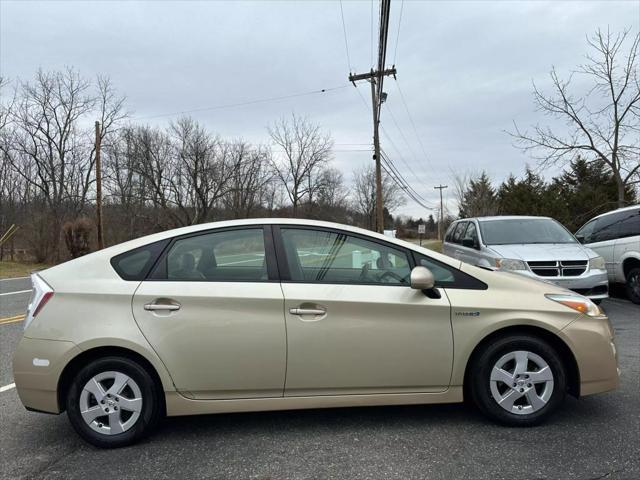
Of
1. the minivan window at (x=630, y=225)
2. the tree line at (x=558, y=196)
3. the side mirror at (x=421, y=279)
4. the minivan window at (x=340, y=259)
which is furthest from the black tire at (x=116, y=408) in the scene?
the tree line at (x=558, y=196)

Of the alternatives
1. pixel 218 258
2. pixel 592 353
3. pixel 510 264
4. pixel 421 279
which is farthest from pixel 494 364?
pixel 510 264

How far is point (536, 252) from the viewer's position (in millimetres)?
7258

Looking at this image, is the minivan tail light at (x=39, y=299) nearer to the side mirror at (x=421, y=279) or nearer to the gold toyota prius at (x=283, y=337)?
the gold toyota prius at (x=283, y=337)

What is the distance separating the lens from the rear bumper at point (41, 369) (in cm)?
315

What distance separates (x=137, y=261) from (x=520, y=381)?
2918 millimetres

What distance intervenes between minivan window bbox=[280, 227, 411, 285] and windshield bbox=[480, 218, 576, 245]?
16.6ft

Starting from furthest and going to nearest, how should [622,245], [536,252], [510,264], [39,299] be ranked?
[622,245], [536,252], [510,264], [39,299]

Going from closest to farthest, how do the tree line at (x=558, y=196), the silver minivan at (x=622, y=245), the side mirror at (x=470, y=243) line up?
the side mirror at (x=470, y=243)
the silver minivan at (x=622, y=245)
the tree line at (x=558, y=196)

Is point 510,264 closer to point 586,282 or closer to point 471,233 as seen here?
point 586,282

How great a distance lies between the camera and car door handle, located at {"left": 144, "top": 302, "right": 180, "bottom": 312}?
10.6ft

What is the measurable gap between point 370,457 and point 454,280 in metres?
1.38

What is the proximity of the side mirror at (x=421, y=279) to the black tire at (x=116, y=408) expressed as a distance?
1.95 meters

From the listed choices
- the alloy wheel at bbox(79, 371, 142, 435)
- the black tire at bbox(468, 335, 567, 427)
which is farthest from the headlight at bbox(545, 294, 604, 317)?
the alloy wheel at bbox(79, 371, 142, 435)

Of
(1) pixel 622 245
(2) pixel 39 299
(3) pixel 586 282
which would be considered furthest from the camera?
(1) pixel 622 245
